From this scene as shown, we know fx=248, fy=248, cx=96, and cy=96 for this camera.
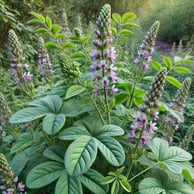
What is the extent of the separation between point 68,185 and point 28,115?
0.33 m

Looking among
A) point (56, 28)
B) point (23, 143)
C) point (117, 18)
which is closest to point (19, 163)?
point (23, 143)

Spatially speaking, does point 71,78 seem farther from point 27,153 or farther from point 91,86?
point 27,153

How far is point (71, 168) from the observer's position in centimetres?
82

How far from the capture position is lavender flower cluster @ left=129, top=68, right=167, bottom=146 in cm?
92

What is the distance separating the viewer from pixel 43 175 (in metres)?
0.92

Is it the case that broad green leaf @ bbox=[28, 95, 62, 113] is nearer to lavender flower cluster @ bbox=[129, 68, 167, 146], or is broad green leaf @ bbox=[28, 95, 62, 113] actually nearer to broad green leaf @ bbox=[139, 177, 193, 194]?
lavender flower cluster @ bbox=[129, 68, 167, 146]

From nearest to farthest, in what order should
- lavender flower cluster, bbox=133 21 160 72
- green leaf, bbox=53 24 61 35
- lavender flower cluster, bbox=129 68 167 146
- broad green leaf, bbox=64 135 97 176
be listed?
broad green leaf, bbox=64 135 97 176 → lavender flower cluster, bbox=129 68 167 146 → lavender flower cluster, bbox=133 21 160 72 → green leaf, bbox=53 24 61 35

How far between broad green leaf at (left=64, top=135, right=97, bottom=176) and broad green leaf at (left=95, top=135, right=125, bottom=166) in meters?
0.03

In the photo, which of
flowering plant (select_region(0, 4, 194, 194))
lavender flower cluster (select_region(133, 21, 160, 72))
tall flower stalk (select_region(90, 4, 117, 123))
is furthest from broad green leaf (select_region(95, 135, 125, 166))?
lavender flower cluster (select_region(133, 21, 160, 72))

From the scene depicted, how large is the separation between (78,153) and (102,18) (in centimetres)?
55

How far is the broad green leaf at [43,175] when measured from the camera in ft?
2.94

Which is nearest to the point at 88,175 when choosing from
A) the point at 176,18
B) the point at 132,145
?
the point at 132,145

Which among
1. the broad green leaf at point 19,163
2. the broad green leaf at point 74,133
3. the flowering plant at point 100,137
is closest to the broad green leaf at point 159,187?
the flowering plant at point 100,137

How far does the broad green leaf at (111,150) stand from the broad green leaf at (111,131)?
21mm
